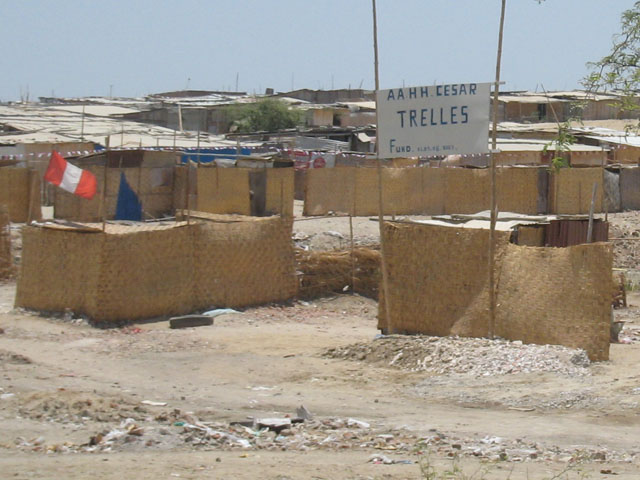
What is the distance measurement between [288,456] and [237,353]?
194 inches

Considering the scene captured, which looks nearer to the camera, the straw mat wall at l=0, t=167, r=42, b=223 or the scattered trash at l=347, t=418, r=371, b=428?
the scattered trash at l=347, t=418, r=371, b=428

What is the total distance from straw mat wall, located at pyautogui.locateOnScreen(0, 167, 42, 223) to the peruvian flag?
267 inches

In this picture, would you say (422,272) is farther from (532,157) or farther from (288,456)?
(532,157)

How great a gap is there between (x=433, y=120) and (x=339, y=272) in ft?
18.5

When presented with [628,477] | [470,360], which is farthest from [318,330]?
[628,477]

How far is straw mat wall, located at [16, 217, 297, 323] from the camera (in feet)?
44.8

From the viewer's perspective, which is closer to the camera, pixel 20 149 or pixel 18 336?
pixel 18 336

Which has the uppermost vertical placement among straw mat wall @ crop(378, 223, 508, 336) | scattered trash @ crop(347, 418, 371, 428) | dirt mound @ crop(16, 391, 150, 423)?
straw mat wall @ crop(378, 223, 508, 336)

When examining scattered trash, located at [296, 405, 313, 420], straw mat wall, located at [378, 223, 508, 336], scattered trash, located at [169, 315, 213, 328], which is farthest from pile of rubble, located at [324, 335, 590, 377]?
scattered trash, located at [169, 315, 213, 328]

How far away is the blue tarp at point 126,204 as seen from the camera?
2383 centimetres

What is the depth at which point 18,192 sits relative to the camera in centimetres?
2222

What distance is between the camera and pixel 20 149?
3016 cm

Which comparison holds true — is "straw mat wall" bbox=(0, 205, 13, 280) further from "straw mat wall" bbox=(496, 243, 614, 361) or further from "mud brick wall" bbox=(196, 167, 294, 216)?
"straw mat wall" bbox=(496, 243, 614, 361)

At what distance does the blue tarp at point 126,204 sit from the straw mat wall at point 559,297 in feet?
47.3
